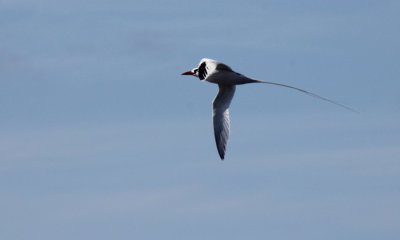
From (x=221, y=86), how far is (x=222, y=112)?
1.50 m

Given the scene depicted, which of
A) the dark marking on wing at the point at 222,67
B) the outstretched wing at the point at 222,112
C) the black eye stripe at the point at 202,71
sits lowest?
the outstretched wing at the point at 222,112

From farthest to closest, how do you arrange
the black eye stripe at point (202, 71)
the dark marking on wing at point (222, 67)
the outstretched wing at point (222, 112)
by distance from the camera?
the outstretched wing at point (222, 112), the black eye stripe at point (202, 71), the dark marking on wing at point (222, 67)

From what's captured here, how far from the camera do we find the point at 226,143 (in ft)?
111

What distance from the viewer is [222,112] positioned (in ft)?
114

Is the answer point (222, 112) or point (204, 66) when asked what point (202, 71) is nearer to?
point (204, 66)

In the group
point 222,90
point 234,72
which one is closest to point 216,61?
point 234,72

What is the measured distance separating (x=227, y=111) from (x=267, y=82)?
517cm

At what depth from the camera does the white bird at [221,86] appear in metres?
32.2

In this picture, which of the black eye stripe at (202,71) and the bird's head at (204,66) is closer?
the bird's head at (204,66)

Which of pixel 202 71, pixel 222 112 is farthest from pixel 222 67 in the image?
pixel 222 112

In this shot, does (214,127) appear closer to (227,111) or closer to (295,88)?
(227,111)

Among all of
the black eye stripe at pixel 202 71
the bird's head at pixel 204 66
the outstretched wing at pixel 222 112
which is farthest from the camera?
the outstretched wing at pixel 222 112

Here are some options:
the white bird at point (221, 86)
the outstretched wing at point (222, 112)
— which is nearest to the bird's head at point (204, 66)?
the white bird at point (221, 86)

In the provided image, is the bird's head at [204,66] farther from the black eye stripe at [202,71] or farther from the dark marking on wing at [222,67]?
the dark marking on wing at [222,67]
